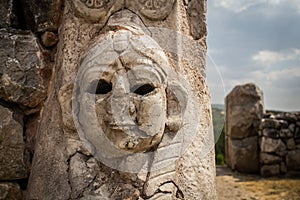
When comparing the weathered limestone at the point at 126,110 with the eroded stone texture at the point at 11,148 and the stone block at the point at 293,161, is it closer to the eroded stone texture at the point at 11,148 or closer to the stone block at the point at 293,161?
the eroded stone texture at the point at 11,148

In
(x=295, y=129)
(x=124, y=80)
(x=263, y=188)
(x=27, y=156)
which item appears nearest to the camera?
(x=124, y=80)

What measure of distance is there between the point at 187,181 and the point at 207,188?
0.11 metres

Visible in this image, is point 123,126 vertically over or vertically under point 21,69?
under

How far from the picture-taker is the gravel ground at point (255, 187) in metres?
4.59

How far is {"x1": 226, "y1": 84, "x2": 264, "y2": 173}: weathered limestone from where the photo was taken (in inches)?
241

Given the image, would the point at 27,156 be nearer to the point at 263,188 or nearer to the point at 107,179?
the point at 107,179

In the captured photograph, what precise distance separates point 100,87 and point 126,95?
13cm

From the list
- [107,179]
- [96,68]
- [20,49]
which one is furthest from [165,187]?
[20,49]

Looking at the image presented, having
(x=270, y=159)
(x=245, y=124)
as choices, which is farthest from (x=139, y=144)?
(x=245, y=124)

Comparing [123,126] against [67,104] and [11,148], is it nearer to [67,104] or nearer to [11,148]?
[67,104]

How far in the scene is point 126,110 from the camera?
1.31 meters

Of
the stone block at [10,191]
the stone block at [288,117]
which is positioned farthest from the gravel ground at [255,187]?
the stone block at [10,191]

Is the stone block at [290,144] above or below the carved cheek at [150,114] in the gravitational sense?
below

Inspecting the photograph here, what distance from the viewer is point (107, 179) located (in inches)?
55.2
